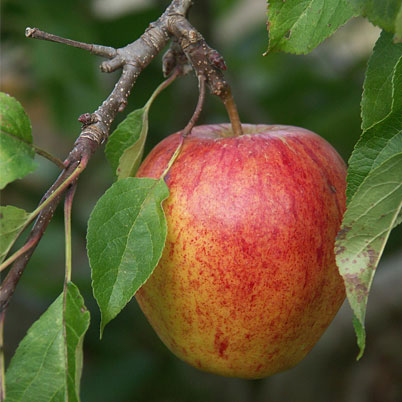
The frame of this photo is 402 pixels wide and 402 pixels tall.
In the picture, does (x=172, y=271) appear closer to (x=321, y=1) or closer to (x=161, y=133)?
(x=321, y=1)

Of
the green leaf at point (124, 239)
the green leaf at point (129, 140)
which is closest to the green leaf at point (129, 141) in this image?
the green leaf at point (129, 140)

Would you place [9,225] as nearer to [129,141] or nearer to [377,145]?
[129,141]

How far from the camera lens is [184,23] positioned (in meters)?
0.95

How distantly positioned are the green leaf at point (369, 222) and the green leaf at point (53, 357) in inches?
12.1

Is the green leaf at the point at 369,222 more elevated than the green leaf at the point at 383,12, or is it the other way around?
the green leaf at the point at 383,12

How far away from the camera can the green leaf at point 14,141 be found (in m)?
0.79

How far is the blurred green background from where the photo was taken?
6.11 feet

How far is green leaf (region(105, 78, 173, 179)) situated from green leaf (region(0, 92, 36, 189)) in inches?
8.3

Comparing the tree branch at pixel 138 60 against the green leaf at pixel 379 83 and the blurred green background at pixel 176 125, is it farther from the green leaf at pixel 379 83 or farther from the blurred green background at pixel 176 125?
the blurred green background at pixel 176 125

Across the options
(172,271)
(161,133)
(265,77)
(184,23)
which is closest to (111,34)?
(161,133)

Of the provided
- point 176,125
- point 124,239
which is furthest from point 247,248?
point 176,125

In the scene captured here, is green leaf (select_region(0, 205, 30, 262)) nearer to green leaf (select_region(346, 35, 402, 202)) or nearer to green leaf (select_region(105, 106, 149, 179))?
green leaf (select_region(105, 106, 149, 179))

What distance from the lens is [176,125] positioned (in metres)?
2.18

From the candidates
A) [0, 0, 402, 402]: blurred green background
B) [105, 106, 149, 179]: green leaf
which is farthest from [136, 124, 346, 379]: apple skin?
[0, 0, 402, 402]: blurred green background
